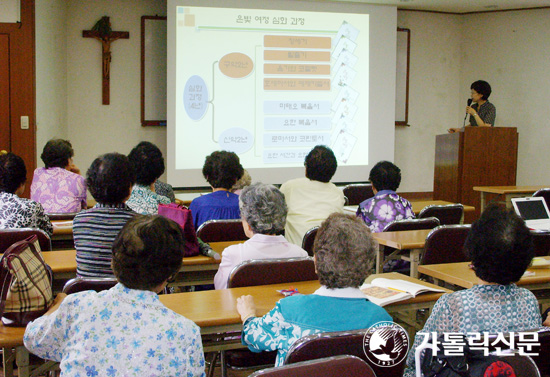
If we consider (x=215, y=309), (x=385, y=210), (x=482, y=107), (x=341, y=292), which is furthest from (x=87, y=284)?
(x=482, y=107)

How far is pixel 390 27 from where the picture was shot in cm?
759

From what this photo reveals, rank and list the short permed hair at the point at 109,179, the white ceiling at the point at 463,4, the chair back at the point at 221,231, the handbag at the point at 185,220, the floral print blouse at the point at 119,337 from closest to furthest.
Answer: the floral print blouse at the point at 119,337, the short permed hair at the point at 109,179, the handbag at the point at 185,220, the chair back at the point at 221,231, the white ceiling at the point at 463,4

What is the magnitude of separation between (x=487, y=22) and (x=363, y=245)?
778 cm

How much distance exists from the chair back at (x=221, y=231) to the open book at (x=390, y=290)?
3.90ft

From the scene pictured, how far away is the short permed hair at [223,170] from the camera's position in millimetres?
3525

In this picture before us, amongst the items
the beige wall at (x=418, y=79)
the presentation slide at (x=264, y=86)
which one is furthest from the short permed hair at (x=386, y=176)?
the beige wall at (x=418, y=79)

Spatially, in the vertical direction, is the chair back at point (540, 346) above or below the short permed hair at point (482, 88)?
below

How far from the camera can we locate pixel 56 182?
157 inches

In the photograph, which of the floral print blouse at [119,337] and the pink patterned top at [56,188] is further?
the pink patterned top at [56,188]

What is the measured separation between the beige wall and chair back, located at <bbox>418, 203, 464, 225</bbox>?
4194 millimetres

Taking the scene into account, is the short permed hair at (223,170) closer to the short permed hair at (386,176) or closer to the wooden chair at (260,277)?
the short permed hair at (386,176)

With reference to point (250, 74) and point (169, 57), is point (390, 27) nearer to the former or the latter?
point (250, 74)

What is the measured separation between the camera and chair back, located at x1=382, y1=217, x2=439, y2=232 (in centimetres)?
358

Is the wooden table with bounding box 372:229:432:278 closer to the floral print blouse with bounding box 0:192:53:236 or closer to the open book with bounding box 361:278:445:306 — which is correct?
the open book with bounding box 361:278:445:306
